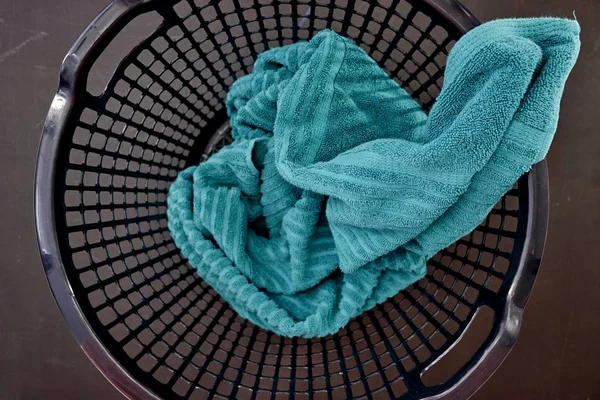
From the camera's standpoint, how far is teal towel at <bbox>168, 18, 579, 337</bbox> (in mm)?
391

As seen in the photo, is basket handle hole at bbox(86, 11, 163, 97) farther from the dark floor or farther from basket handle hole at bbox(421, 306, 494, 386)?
basket handle hole at bbox(421, 306, 494, 386)

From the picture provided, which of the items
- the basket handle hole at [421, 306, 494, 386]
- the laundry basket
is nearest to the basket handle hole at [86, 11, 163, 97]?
the laundry basket

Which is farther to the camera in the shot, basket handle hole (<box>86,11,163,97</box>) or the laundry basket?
basket handle hole (<box>86,11,163,97</box>)

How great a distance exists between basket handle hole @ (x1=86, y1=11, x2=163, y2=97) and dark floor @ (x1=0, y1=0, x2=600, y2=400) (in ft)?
0.18

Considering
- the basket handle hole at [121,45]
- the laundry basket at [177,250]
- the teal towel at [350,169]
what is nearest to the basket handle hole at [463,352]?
the laundry basket at [177,250]

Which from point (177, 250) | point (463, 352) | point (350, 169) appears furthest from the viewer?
point (463, 352)

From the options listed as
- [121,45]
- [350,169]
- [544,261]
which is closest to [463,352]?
[544,261]

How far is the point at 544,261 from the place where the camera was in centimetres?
81

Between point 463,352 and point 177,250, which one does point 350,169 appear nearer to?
point 177,250

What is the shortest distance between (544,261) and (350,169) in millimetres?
530

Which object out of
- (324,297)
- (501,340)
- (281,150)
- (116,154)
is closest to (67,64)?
(116,154)

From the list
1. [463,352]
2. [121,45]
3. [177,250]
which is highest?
[121,45]

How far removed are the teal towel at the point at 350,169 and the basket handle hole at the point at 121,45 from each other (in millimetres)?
225

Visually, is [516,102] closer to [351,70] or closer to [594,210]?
[351,70]
